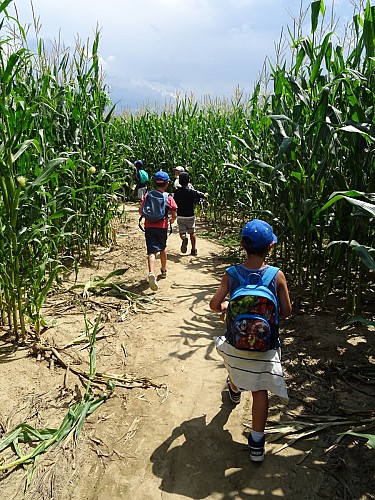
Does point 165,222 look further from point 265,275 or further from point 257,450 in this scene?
point 257,450

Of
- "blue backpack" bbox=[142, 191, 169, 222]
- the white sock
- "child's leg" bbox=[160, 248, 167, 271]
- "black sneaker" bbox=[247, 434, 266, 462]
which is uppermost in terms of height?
"blue backpack" bbox=[142, 191, 169, 222]

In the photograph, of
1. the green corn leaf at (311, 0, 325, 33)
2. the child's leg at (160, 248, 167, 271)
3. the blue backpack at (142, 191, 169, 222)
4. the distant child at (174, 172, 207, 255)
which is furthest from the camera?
the distant child at (174, 172, 207, 255)

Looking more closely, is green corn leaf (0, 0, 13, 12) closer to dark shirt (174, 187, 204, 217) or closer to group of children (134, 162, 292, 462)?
group of children (134, 162, 292, 462)

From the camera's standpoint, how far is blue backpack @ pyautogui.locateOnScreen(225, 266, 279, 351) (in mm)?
1979

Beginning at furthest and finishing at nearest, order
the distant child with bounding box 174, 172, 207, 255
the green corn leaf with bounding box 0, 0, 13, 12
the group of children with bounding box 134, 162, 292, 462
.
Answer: the distant child with bounding box 174, 172, 207, 255
the green corn leaf with bounding box 0, 0, 13, 12
the group of children with bounding box 134, 162, 292, 462

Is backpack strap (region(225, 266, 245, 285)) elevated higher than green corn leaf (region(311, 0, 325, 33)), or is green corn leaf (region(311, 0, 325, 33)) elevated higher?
green corn leaf (region(311, 0, 325, 33))

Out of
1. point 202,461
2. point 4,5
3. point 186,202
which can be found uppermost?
point 4,5

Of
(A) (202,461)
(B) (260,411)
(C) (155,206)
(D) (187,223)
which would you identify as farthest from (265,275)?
(D) (187,223)

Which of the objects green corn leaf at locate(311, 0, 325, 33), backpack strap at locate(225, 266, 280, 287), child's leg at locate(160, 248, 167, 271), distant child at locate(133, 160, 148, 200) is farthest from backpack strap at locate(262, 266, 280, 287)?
distant child at locate(133, 160, 148, 200)

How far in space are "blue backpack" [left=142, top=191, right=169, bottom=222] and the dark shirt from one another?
132cm

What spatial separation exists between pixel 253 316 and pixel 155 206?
114 inches

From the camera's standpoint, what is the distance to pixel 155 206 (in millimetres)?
4664

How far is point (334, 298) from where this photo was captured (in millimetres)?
3949

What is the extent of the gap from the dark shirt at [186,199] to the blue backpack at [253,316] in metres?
4.00
